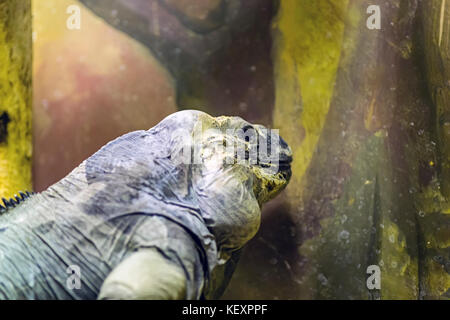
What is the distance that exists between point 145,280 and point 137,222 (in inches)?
7.3

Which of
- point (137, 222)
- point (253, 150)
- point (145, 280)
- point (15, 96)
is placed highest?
point (15, 96)

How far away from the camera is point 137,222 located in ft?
3.62

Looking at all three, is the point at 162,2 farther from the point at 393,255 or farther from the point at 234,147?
the point at 393,255

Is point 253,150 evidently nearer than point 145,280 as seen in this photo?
No

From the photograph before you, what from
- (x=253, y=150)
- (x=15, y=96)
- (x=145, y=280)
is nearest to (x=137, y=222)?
(x=145, y=280)

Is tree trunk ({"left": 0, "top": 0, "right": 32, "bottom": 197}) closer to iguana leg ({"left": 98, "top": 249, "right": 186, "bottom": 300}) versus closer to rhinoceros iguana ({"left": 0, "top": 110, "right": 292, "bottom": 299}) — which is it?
rhinoceros iguana ({"left": 0, "top": 110, "right": 292, "bottom": 299})

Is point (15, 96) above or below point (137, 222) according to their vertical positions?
above

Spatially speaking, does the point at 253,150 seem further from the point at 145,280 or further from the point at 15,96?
the point at 15,96

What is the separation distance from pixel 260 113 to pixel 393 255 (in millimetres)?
785

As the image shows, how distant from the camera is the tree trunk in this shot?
193 centimetres

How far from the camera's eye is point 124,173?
1.17 m

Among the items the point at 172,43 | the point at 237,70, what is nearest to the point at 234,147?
the point at 237,70

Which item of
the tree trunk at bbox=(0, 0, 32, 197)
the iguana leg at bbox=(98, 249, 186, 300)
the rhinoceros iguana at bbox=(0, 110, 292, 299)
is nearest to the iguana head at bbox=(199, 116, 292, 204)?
the rhinoceros iguana at bbox=(0, 110, 292, 299)

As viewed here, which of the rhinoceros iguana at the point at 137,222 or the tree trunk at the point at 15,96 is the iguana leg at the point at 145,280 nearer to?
the rhinoceros iguana at the point at 137,222
